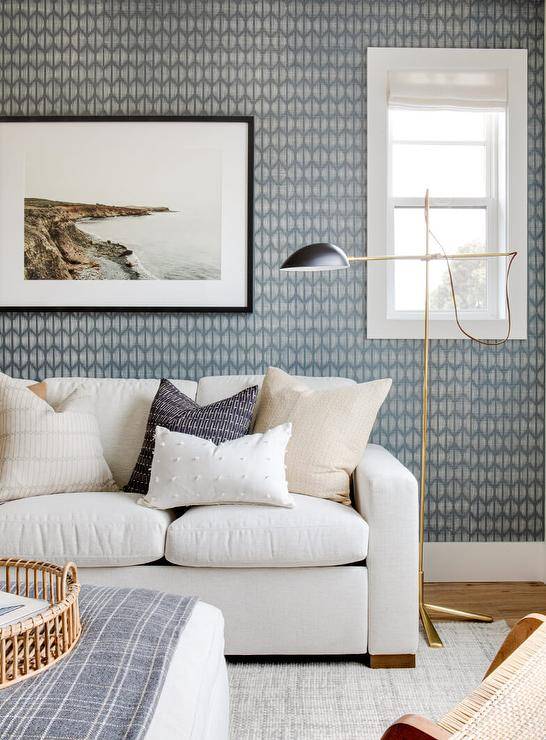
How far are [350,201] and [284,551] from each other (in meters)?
1.73

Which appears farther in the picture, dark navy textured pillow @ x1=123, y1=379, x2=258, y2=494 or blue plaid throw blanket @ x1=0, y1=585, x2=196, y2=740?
dark navy textured pillow @ x1=123, y1=379, x2=258, y2=494

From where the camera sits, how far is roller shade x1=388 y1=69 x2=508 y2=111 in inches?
122

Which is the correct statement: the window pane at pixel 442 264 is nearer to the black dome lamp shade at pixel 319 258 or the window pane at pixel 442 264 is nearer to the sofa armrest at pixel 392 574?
the black dome lamp shade at pixel 319 258

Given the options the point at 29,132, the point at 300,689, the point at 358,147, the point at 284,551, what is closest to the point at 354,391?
the point at 284,551

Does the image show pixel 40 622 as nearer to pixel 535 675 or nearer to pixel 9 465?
pixel 535 675

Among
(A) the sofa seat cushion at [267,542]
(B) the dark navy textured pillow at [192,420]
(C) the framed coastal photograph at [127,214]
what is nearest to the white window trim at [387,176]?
(C) the framed coastal photograph at [127,214]

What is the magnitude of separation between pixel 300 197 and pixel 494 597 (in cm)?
202

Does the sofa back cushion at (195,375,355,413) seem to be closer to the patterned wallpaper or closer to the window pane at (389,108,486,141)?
the patterned wallpaper

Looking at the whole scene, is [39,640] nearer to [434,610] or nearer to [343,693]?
[343,693]

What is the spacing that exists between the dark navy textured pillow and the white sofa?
12.0 inches

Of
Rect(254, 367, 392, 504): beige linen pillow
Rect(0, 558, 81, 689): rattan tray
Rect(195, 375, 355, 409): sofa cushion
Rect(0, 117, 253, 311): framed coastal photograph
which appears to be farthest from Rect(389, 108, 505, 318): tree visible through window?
Rect(0, 558, 81, 689): rattan tray

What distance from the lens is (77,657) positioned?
1192mm

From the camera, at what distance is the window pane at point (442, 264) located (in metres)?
3.22

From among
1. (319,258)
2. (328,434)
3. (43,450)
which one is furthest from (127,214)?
(328,434)
